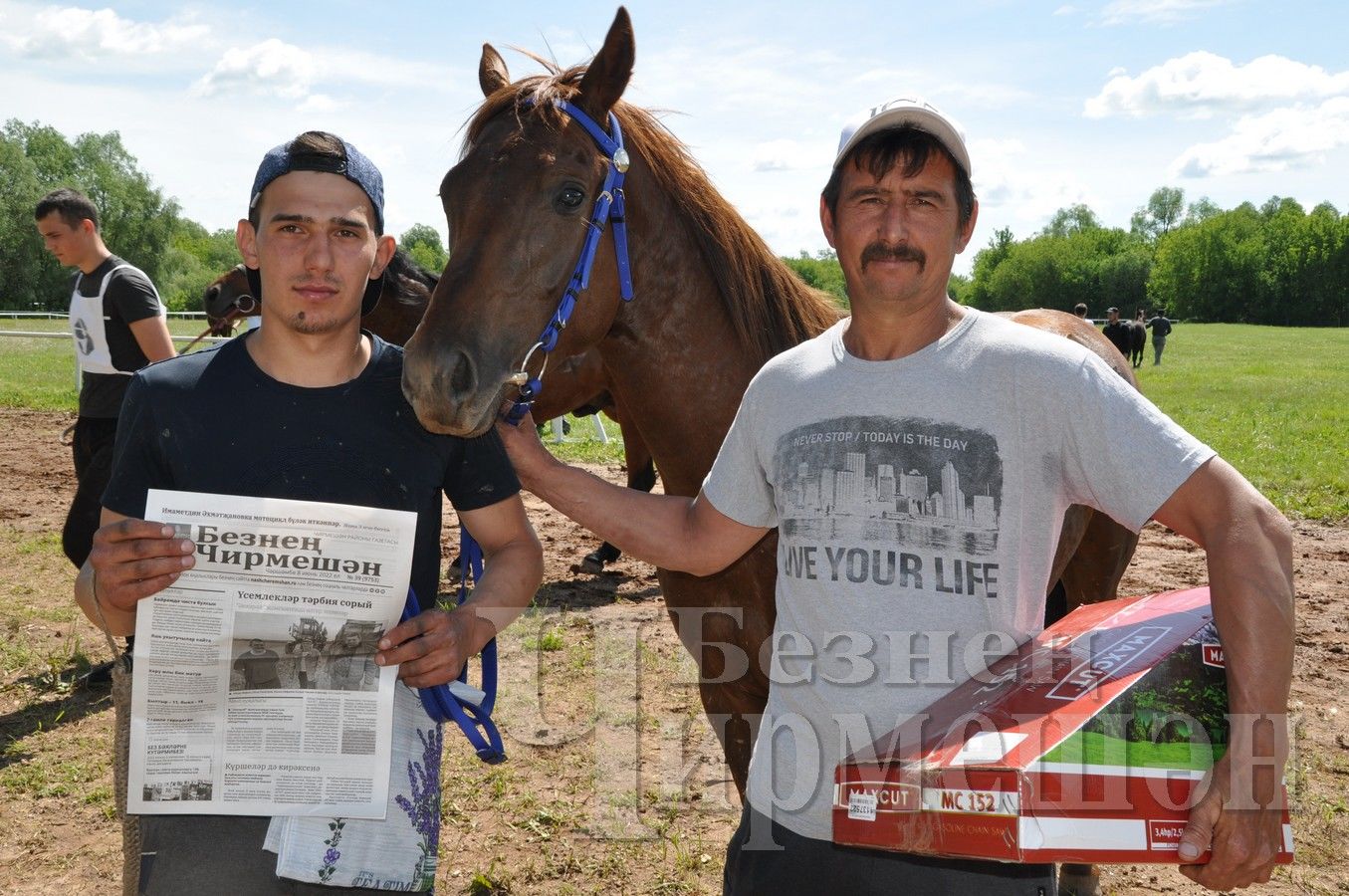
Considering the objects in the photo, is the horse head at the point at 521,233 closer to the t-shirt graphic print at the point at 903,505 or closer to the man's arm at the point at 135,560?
the man's arm at the point at 135,560

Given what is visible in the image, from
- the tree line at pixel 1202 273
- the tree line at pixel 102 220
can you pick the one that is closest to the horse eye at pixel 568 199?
the tree line at pixel 102 220

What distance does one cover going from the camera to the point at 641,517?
7.07ft

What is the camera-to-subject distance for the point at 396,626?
1740 millimetres

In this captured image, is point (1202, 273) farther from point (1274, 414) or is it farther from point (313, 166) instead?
point (313, 166)

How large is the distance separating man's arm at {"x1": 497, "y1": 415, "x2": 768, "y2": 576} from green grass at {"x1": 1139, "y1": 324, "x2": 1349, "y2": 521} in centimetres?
820

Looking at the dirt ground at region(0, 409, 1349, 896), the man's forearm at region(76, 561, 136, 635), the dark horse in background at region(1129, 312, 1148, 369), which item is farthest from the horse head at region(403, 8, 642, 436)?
the dark horse in background at region(1129, 312, 1148, 369)

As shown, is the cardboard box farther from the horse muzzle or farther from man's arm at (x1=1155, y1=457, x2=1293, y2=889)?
the horse muzzle

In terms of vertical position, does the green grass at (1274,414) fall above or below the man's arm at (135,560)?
above

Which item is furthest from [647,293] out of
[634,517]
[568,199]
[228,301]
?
[228,301]

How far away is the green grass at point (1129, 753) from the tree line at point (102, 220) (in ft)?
170

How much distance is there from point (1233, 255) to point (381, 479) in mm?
91969

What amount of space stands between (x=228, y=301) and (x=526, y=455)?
15.5ft

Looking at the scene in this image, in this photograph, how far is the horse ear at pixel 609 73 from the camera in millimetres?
2438

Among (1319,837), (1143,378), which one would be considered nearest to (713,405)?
(1319,837)
